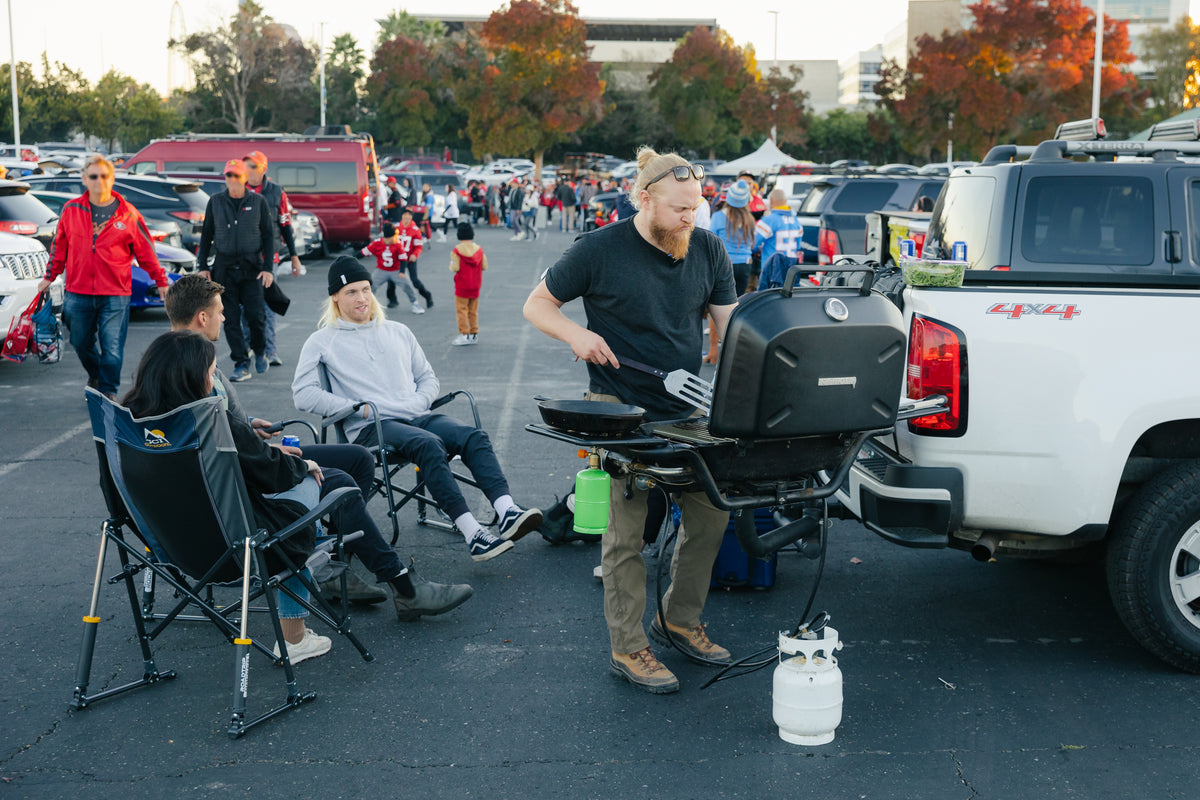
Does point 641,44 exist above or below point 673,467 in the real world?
above

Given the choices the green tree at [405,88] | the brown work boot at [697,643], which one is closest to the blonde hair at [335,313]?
Answer: the brown work boot at [697,643]

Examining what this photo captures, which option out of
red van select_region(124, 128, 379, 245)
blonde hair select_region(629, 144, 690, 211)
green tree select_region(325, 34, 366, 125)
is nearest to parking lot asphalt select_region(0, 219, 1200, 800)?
blonde hair select_region(629, 144, 690, 211)

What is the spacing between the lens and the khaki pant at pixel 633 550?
4288mm

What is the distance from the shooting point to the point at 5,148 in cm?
4516

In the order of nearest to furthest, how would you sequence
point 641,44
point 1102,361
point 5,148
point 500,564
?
point 1102,361 → point 500,564 → point 5,148 → point 641,44

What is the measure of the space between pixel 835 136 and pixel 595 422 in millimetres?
72452

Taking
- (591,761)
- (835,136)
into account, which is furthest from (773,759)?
(835,136)

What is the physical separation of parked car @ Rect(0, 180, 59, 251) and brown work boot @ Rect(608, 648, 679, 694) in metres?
11.0

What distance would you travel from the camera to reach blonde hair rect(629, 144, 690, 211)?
13.6ft

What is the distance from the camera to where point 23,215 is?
531 inches

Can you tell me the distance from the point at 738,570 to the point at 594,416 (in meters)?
1.91

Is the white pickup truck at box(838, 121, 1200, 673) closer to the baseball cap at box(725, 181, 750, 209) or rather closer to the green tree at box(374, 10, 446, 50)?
the baseball cap at box(725, 181, 750, 209)

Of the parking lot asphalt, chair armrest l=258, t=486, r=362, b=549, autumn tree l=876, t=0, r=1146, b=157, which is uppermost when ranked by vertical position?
autumn tree l=876, t=0, r=1146, b=157

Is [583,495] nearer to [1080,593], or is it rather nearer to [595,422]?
[595,422]
